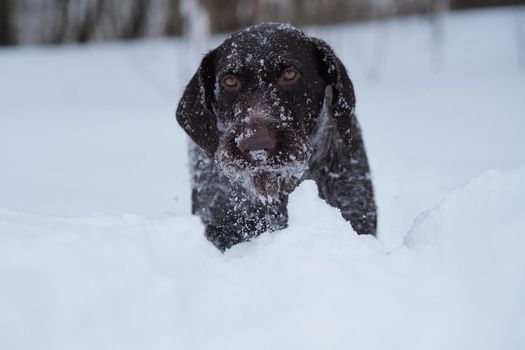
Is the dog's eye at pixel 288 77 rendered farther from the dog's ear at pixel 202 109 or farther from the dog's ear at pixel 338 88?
the dog's ear at pixel 202 109

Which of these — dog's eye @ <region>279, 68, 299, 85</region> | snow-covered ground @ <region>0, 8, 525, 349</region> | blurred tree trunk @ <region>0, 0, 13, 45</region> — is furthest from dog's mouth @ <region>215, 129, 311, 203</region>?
blurred tree trunk @ <region>0, 0, 13, 45</region>

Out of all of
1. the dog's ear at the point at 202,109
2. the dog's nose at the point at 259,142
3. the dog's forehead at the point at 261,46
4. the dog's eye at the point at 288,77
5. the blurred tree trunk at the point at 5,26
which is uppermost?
the dog's forehead at the point at 261,46

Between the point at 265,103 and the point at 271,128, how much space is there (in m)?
0.23

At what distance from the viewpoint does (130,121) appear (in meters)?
12.6

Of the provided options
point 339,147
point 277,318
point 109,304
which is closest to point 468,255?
point 277,318

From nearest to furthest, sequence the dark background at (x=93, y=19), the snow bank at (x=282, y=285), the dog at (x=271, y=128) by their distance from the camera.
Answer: the snow bank at (x=282, y=285)
the dog at (x=271, y=128)
the dark background at (x=93, y=19)

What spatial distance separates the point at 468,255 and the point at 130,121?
11.1m

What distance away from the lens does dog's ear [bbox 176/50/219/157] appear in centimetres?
372

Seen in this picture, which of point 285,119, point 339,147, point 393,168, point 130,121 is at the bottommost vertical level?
point 130,121

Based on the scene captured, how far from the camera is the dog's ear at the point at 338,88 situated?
3.59 m

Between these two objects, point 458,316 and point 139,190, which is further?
point 139,190

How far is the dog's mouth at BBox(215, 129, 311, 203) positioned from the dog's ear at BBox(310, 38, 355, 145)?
0.39 meters

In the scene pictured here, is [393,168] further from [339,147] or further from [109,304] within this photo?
[109,304]

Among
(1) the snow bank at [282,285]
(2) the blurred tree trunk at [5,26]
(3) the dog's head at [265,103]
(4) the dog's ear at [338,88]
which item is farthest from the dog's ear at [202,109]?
(2) the blurred tree trunk at [5,26]
